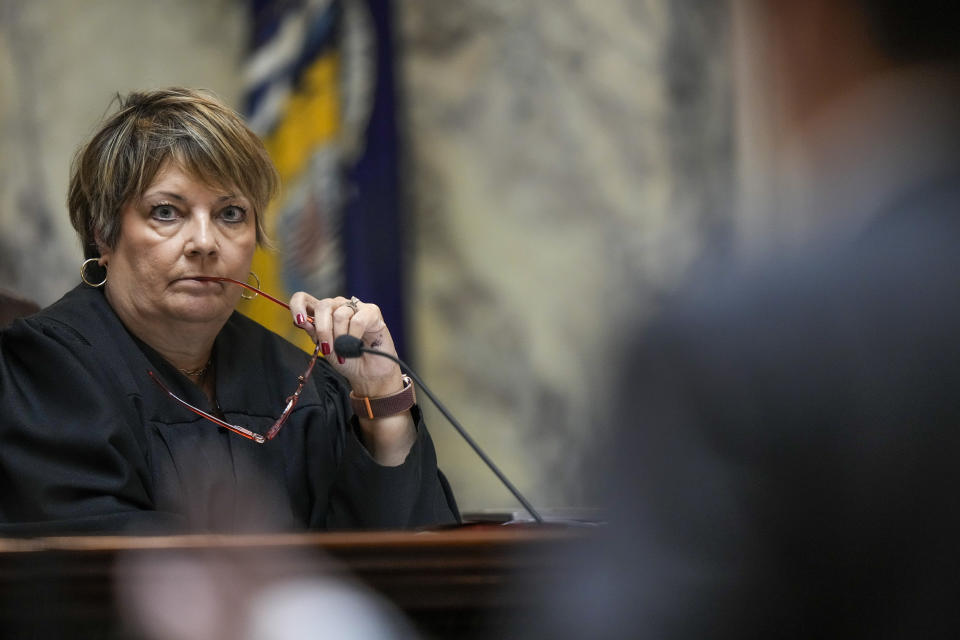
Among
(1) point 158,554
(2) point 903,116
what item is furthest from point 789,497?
(1) point 158,554

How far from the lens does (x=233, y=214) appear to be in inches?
85.8

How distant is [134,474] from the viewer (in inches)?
73.4

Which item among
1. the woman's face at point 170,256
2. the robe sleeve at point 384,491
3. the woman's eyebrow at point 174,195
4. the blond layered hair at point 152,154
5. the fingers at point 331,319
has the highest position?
the blond layered hair at point 152,154

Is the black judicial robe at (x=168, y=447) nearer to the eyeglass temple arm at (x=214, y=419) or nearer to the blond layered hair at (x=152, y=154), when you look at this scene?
the eyeglass temple arm at (x=214, y=419)

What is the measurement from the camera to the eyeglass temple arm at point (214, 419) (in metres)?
2.04

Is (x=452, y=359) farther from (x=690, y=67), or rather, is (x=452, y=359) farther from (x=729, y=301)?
(x=729, y=301)

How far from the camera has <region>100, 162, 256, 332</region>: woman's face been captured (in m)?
2.07

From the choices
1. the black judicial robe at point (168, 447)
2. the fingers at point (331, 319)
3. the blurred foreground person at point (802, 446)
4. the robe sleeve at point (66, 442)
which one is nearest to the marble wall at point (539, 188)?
the black judicial robe at point (168, 447)

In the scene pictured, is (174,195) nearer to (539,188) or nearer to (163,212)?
(163,212)

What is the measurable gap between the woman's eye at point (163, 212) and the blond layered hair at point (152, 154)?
36 mm

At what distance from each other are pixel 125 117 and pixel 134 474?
2.09 ft

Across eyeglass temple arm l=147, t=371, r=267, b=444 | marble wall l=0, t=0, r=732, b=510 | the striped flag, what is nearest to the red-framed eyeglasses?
eyeglass temple arm l=147, t=371, r=267, b=444

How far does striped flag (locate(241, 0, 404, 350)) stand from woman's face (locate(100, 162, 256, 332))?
1.28m

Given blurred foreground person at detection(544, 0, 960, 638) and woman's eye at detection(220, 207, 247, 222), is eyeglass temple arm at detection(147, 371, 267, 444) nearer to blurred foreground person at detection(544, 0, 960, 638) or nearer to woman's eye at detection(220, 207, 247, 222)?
woman's eye at detection(220, 207, 247, 222)
